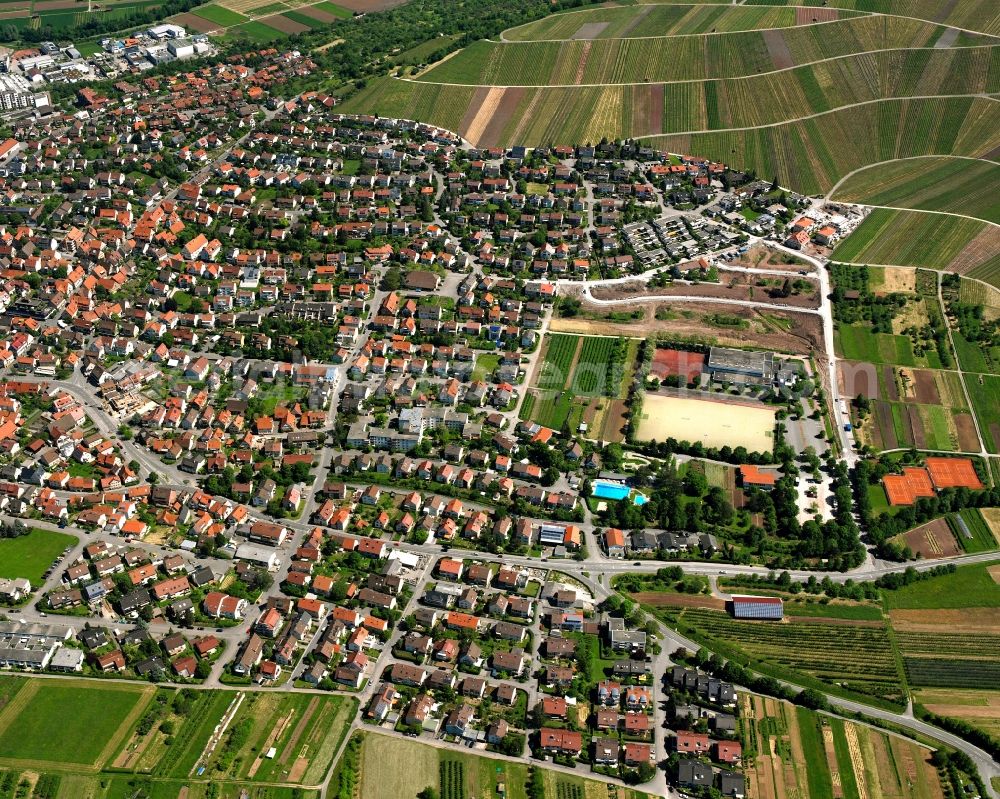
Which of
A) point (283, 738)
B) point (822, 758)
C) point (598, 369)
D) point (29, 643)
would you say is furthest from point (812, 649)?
point (29, 643)

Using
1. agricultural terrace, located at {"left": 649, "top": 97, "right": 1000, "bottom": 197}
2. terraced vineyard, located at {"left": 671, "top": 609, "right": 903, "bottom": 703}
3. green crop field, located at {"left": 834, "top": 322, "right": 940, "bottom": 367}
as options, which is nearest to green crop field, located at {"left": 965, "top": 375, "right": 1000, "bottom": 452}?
green crop field, located at {"left": 834, "top": 322, "right": 940, "bottom": 367}

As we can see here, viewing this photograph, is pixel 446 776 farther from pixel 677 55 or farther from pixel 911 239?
pixel 677 55

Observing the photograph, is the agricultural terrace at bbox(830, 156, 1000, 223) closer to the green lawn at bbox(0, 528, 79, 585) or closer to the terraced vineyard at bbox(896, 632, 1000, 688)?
the terraced vineyard at bbox(896, 632, 1000, 688)

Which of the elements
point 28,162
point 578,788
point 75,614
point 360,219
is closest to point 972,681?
point 578,788

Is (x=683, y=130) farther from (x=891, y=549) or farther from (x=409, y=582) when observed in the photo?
(x=409, y=582)

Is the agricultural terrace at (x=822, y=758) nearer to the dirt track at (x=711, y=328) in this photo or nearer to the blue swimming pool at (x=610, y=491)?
the blue swimming pool at (x=610, y=491)
